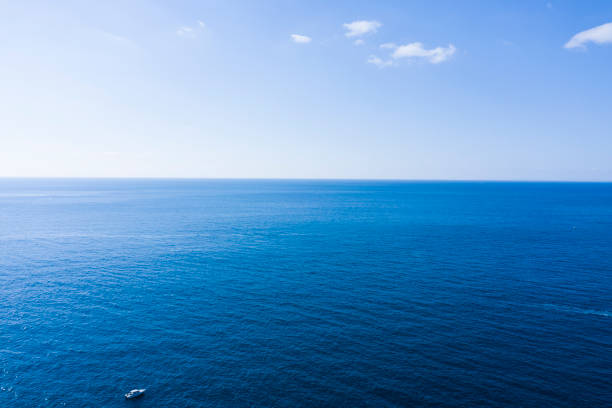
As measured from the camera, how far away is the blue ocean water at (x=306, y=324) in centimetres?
4297

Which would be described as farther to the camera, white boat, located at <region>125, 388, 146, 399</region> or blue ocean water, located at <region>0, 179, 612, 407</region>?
blue ocean water, located at <region>0, 179, 612, 407</region>

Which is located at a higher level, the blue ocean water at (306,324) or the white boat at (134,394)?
the blue ocean water at (306,324)

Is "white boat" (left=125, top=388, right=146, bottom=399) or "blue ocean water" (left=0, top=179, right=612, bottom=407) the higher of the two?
"blue ocean water" (left=0, top=179, right=612, bottom=407)

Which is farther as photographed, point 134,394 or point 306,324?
point 306,324

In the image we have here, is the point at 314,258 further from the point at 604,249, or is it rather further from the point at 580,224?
the point at 580,224

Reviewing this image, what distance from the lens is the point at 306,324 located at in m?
59.5

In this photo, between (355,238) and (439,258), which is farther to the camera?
(355,238)

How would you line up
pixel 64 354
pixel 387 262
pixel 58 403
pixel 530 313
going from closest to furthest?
pixel 58 403, pixel 64 354, pixel 530 313, pixel 387 262

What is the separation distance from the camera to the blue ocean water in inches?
1692

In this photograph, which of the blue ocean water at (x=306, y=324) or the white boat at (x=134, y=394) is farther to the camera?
the blue ocean water at (x=306, y=324)

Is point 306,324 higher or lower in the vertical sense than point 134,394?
higher

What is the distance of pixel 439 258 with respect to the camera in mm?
98375

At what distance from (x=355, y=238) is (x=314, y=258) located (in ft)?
108

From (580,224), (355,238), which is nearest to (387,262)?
(355,238)
